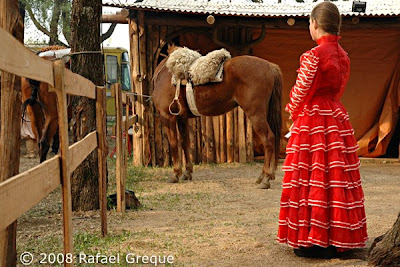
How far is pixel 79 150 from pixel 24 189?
1.39m

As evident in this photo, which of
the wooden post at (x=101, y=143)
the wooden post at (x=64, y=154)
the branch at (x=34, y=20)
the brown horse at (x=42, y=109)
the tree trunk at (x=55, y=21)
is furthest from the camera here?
the tree trunk at (x=55, y=21)

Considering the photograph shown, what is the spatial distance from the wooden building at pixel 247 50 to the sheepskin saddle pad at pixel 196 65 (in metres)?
1.83

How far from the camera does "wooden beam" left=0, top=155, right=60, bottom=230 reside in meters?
1.81

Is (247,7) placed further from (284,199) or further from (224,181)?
(284,199)

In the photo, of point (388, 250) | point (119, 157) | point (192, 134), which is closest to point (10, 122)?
point (388, 250)

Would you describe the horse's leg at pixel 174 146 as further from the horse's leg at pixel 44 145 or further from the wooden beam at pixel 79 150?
the wooden beam at pixel 79 150

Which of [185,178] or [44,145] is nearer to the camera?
[44,145]

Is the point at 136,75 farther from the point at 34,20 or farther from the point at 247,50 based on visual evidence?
the point at 34,20

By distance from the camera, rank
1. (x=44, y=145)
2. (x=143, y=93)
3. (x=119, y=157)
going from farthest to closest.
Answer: (x=143, y=93) < (x=44, y=145) < (x=119, y=157)

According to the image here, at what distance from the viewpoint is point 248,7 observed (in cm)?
1177

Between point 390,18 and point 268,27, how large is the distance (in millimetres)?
2378

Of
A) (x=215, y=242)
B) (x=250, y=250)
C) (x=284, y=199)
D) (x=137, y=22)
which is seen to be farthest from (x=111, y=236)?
(x=137, y=22)

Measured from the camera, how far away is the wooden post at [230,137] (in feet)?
36.8

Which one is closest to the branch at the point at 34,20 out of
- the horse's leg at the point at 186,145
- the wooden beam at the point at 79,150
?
the horse's leg at the point at 186,145
